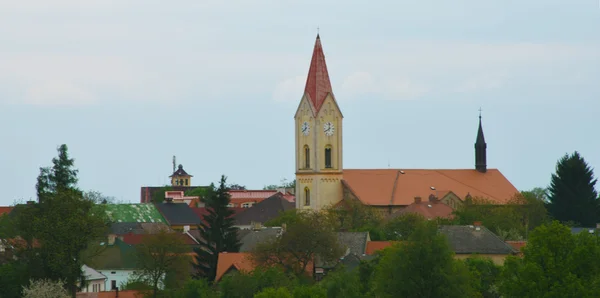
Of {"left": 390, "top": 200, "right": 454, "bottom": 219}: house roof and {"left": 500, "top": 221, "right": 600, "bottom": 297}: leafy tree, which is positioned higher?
{"left": 390, "top": 200, "right": 454, "bottom": 219}: house roof

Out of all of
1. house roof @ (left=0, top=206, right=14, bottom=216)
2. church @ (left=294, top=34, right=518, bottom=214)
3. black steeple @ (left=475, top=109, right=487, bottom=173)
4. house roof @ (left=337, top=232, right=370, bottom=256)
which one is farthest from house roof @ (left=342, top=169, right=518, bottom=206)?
house roof @ (left=337, top=232, right=370, bottom=256)

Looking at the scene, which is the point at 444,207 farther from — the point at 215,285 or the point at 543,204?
the point at 215,285

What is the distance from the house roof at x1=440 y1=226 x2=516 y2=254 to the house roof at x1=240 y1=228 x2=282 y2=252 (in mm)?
9948

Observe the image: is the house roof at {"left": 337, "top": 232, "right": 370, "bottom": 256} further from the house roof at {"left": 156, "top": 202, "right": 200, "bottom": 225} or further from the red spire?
the house roof at {"left": 156, "top": 202, "right": 200, "bottom": 225}

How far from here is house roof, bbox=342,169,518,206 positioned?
417 feet

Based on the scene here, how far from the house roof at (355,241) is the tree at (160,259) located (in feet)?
31.6

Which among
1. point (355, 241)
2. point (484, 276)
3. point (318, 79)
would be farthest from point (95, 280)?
point (318, 79)

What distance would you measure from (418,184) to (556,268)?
74.0 m

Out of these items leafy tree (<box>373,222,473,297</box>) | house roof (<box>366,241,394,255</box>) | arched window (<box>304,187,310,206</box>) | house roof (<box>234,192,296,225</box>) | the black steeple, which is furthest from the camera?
house roof (<box>234,192,296,225</box>)

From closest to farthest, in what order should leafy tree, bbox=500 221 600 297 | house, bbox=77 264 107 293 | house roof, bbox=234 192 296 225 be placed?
leafy tree, bbox=500 221 600 297 < house, bbox=77 264 107 293 < house roof, bbox=234 192 296 225

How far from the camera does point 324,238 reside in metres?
84.9

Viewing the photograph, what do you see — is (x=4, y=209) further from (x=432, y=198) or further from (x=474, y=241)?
(x=474, y=241)

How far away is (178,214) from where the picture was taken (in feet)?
475

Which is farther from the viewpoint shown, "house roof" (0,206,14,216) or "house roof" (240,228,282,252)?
"house roof" (0,206,14,216)
